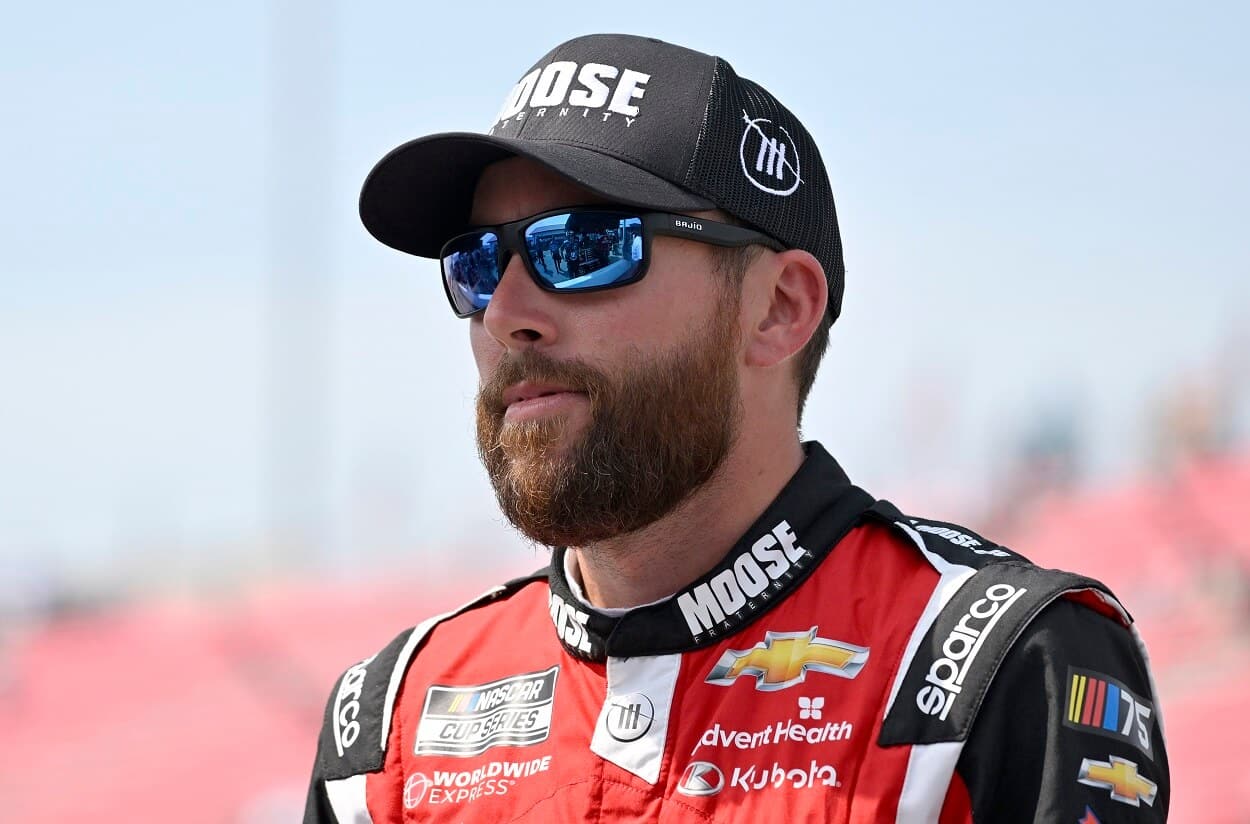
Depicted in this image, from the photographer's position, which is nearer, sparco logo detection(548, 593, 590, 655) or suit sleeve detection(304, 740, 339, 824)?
sparco logo detection(548, 593, 590, 655)

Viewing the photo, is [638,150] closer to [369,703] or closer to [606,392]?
[606,392]

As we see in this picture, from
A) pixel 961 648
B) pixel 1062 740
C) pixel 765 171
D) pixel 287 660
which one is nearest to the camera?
pixel 1062 740

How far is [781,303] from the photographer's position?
2.27 metres

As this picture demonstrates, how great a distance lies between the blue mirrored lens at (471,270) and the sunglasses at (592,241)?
0.02 meters

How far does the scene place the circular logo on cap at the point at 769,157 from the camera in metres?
2.19

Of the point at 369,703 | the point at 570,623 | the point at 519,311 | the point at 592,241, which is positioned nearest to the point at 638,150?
the point at 592,241

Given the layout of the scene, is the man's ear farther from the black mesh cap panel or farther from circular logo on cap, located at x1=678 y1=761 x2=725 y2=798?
circular logo on cap, located at x1=678 y1=761 x2=725 y2=798

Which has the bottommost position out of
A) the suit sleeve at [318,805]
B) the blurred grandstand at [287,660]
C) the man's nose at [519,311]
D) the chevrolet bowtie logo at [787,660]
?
the blurred grandstand at [287,660]

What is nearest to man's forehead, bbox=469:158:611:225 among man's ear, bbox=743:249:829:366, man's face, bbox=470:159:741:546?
man's face, bbox=470:159:741:546

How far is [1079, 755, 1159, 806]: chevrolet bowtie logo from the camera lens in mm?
1735

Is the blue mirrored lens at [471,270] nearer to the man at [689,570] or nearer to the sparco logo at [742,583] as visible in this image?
the man at [689,570]

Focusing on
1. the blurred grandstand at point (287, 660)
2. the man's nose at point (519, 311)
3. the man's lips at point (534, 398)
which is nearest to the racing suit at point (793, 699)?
the man's lips at point (534, 398)

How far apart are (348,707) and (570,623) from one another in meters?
0.42

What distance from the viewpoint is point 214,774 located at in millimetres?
8430
